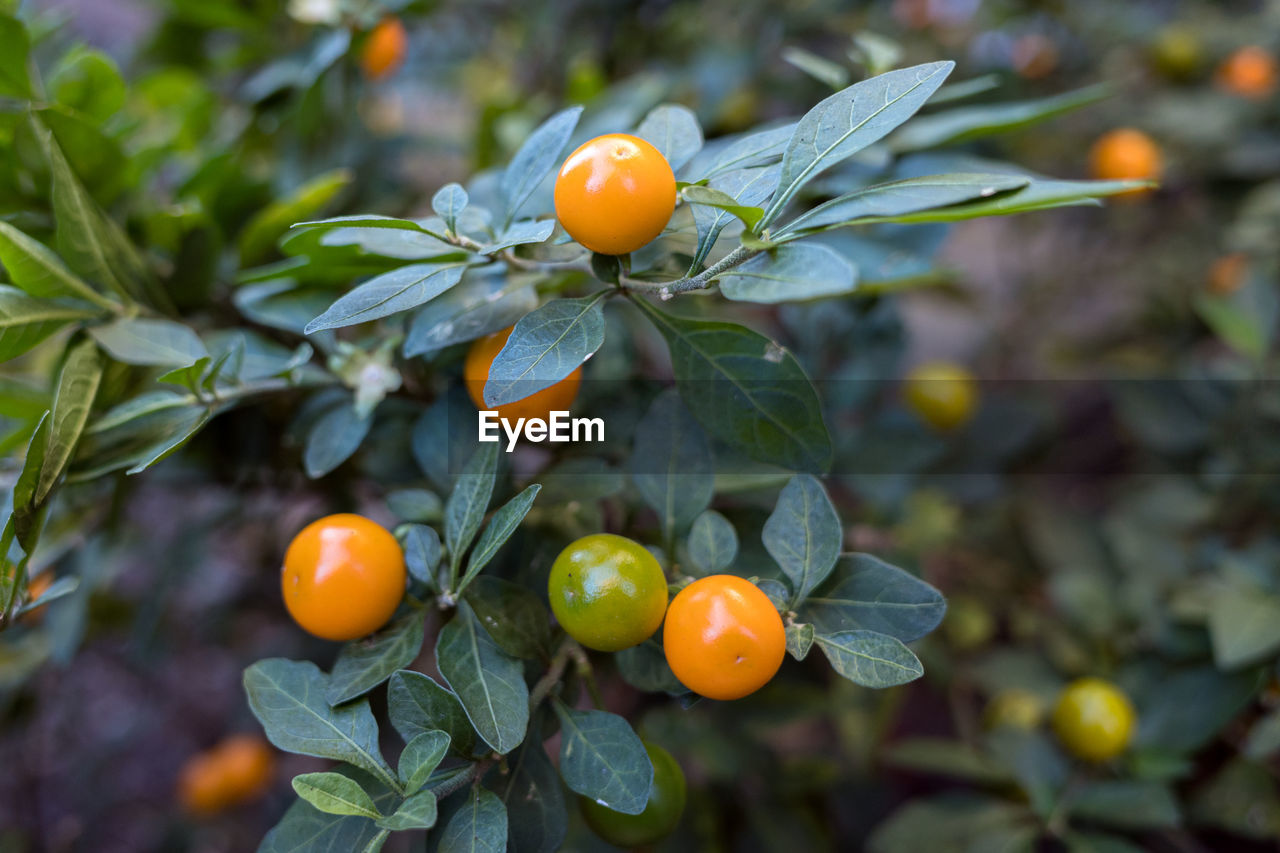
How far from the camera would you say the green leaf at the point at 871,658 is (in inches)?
14.9

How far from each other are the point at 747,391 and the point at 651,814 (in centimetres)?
29

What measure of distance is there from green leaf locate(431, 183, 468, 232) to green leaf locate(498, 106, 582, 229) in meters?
0.03

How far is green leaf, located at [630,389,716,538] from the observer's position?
1.62 ft

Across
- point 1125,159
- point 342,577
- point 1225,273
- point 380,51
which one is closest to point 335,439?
point 342,577

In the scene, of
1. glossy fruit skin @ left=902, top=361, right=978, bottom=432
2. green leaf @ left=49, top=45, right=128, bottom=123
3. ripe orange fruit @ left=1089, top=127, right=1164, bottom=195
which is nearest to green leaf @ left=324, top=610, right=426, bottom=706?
green leaf @ left=49, top=45, right=128, bottom=123

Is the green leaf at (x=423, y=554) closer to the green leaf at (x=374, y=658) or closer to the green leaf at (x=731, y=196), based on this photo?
the green leaf at (x=374, y=658)

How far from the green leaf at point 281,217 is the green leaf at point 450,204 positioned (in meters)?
0.22

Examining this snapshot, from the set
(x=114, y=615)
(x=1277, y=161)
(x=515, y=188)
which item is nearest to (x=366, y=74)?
(x=515, y=188)

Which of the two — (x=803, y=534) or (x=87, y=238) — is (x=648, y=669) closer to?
(x=803, y=534)

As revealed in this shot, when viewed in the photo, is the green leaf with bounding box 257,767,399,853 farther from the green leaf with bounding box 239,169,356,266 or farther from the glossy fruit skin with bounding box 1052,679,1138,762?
the glossy fruit skin with bounding box 1052,679,1138,762

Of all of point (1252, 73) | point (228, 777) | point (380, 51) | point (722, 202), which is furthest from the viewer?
point (1252, 73)

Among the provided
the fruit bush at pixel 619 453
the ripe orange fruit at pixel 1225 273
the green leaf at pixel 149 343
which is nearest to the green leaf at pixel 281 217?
the fruit bush at pixel 619 453

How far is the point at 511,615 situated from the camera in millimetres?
458

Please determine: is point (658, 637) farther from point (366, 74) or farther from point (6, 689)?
point (6, 689)
